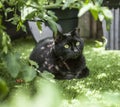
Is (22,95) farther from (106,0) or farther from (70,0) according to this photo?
(106,0)

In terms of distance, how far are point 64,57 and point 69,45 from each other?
0.13 metres

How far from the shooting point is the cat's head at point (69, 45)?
2.53 m

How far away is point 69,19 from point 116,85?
197cm

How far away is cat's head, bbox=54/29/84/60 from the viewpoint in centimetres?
253

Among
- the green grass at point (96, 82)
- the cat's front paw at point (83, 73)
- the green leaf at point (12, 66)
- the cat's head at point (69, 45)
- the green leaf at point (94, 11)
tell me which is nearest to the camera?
the green leaf at point (94, 11)

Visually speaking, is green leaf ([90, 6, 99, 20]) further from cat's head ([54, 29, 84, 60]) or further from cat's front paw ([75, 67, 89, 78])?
cat's front paw ([75, 67, 89, 78])

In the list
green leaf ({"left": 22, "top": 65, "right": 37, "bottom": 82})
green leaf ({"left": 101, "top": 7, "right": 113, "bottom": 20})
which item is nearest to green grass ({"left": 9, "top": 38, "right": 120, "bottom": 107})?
green leaf ({"left": 22, "top": 65, "right": 37, "bottom": 82})

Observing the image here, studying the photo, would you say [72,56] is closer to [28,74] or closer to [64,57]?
[64,57]

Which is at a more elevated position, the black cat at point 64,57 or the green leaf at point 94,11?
the green leaf at point 94,11

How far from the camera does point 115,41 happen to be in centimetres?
407

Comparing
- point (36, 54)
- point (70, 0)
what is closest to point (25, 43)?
point (36, 54)

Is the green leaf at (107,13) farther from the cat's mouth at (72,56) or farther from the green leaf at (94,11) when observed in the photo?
the cat's mouth at (72,56)

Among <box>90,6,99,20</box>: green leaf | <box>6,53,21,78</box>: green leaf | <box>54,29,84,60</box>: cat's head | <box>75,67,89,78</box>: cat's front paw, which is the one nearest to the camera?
<box>90,6,99,20</box>: green leaf

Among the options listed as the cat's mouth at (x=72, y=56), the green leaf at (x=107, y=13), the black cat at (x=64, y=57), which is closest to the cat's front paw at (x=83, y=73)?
the black cat at (x=64, y=57)
